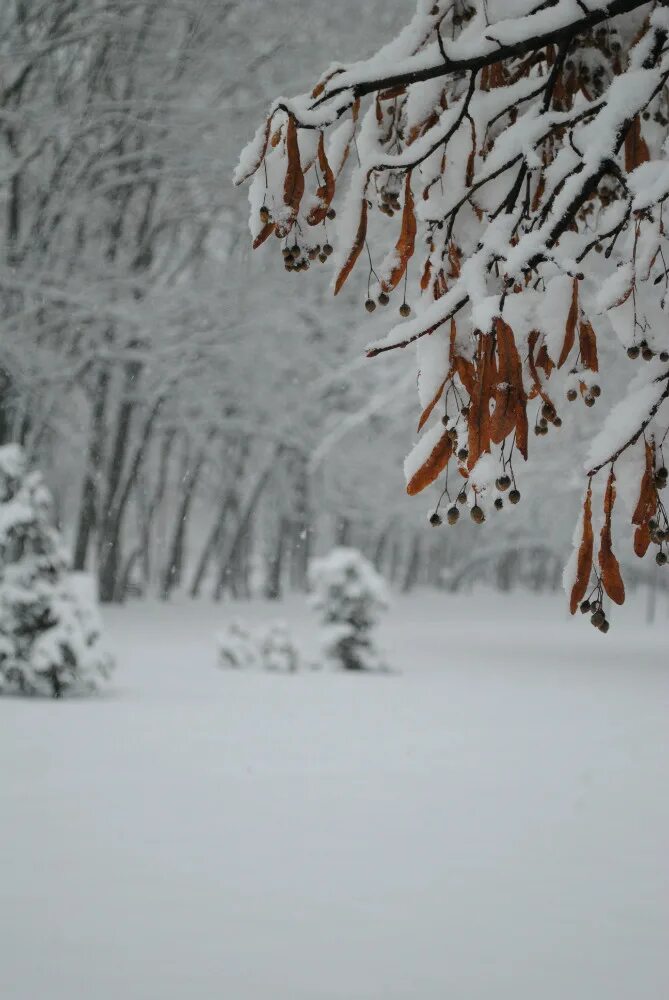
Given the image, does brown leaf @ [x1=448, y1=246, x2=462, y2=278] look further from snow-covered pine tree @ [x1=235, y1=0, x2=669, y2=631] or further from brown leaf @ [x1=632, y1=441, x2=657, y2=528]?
brown leaf @ [x1=632, y1=441, x2=657, y2=528]

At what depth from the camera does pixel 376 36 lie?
12.2 metres

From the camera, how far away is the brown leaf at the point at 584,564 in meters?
1.92

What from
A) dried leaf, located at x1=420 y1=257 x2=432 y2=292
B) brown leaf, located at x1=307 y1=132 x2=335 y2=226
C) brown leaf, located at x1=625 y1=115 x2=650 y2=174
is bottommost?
A: dried leaf, located at x1=420 y1=257 x2=432 y2=292

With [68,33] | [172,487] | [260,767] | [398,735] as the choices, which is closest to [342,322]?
[68,33]

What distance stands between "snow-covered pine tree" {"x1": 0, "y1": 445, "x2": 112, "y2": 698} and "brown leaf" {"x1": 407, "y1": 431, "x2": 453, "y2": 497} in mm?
7148

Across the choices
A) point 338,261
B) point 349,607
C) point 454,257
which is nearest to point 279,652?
point 349,607

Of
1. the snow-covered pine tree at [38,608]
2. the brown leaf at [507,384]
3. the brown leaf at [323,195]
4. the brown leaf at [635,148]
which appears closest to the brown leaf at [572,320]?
the brown leaf at [507,384]

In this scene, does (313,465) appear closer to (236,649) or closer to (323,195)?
(236,649)

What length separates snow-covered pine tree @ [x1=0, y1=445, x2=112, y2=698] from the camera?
849cm

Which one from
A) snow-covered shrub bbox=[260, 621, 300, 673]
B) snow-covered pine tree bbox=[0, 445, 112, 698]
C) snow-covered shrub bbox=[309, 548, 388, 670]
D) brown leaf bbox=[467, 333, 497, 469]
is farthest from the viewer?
snow-covered shrub bbox=[309, 548, 388, 670]

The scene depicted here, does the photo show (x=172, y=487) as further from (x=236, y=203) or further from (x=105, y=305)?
(x=105, y=305)

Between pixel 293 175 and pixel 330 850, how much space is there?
11.8ft

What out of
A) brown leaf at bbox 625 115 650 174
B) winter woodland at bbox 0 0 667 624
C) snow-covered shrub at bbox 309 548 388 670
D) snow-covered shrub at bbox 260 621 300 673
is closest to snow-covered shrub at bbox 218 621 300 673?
snow-covered shrub at bbox 260 621 300 673

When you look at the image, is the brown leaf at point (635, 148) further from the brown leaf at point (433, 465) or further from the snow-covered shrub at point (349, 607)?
the snow-covered shrub at point (349, 607)
